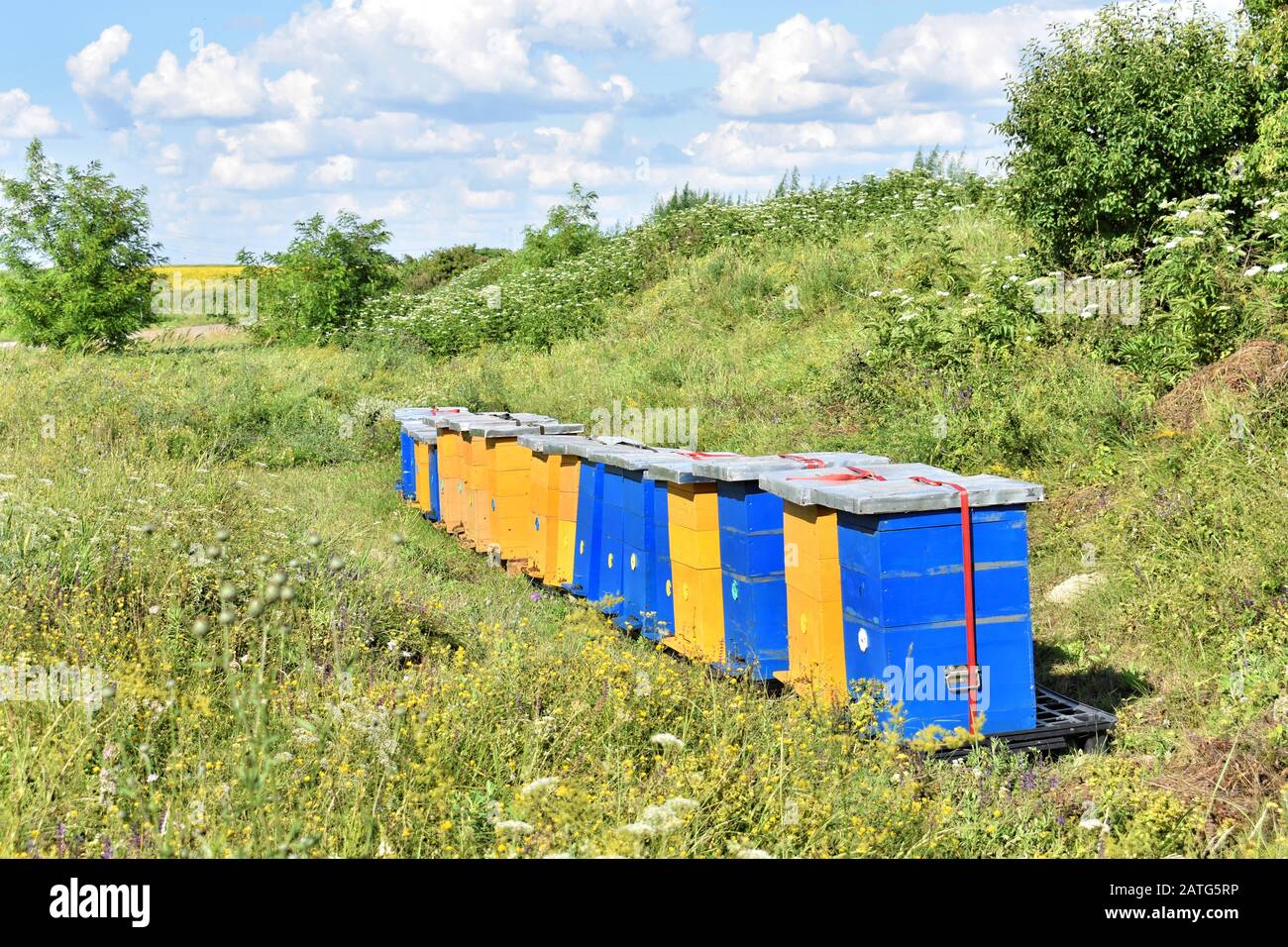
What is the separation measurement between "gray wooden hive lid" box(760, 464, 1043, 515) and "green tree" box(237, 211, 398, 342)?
23462mm

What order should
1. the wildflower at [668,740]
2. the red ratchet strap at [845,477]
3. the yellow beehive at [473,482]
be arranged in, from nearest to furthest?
the wildflower at [668,740], the red ratchet strap at [845,477], the yellow beehive at [473,482]

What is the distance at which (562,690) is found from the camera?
A: 5.27 metres

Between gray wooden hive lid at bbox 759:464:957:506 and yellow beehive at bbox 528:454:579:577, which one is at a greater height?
gray wooden hive lid at bbox 759:464:957:506

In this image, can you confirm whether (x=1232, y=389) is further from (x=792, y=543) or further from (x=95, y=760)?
(x=95, y=760)

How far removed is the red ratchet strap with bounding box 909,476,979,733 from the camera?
17.4 ft

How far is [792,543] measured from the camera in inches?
235

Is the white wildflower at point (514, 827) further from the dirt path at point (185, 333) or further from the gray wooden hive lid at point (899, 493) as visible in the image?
the dirt path at point (185, 333)

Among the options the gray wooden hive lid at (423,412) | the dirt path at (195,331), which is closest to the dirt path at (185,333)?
the dirt path at (195,331)

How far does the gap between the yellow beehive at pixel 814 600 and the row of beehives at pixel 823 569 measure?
10 mm

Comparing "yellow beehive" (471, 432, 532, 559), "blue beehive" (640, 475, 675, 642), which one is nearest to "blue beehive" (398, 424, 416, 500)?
"yellow beehive" (471, 432, 532, 559)

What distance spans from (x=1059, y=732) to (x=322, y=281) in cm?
2542

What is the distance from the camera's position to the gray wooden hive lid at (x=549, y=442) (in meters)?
9.21

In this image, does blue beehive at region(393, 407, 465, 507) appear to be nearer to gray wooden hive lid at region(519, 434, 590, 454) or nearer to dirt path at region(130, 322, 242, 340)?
gray wooden hive lid at region(519, 434, 590, 454)
